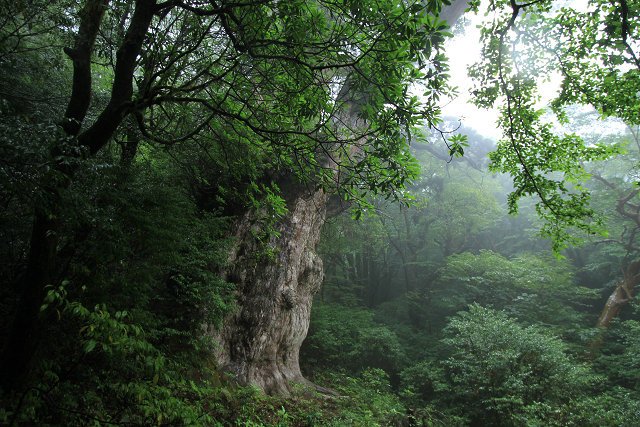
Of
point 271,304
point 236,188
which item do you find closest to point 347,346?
point 271,304

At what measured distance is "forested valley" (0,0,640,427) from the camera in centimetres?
220

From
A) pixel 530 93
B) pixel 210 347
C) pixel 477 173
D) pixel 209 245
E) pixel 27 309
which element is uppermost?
pixel 477 173

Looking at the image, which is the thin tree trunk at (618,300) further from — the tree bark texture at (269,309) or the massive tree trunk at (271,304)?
the tree bark texture at (269,309)

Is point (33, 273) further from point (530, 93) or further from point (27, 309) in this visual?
point (530, 93)

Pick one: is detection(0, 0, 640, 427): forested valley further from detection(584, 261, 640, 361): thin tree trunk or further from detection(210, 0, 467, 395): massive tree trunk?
detection(584, 261, 640, 361): thin tree trunk

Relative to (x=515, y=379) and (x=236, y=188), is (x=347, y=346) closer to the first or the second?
(x=515, y=379)

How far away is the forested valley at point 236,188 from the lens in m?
2.20

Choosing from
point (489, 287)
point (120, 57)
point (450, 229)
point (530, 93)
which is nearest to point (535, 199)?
point (450, 229)

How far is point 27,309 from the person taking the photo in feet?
7.08

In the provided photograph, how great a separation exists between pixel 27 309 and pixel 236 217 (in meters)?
3.42

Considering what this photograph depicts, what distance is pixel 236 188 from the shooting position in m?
3.59

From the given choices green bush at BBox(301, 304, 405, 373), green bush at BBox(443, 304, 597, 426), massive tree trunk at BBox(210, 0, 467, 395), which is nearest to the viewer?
massive tree trunk at BBox(210, 0, 467, 395)

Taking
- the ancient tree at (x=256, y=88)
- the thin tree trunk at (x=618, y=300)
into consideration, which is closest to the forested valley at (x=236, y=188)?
the ancient tree at (x=256, y=88)

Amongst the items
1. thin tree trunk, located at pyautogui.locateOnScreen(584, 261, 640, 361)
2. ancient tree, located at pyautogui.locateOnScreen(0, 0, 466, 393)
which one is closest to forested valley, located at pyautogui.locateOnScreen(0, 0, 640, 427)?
ancient tree, located at pyautogui.locateOnScreen(0, 0, 466, 393)
